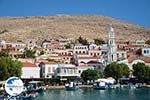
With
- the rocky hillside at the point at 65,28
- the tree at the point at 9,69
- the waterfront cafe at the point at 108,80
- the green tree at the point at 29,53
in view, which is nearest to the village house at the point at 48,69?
the waterfront cafe at the point at 108,80

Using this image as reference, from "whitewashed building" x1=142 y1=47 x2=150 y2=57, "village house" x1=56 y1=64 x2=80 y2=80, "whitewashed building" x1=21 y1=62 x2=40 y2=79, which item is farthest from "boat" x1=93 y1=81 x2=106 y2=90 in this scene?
"whitewashed building" x1=142 y1=47 x2=150 y2=57

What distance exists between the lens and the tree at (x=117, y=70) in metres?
73.8

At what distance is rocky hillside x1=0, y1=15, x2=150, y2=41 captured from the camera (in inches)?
5871

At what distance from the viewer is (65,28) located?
163875 mm

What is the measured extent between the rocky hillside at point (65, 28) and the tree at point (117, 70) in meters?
65.4

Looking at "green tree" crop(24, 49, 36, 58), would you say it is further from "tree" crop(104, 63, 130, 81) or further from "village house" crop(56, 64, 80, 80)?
"tree" crop(104, 63, 130, 81)

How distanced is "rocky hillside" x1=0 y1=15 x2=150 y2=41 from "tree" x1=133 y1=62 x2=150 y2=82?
66696mm

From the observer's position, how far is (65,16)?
197875 millimetres

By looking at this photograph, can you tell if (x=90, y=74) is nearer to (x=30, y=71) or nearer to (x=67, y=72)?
(x=67, y=72)

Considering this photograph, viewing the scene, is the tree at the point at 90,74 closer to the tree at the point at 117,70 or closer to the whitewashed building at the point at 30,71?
the tree at the point at 117,70

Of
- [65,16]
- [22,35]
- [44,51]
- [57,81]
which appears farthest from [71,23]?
[57,81]

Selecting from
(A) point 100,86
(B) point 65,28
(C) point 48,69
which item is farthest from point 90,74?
(B) point 65,28

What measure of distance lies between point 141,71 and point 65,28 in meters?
91.4

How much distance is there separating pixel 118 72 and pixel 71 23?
106 metres
